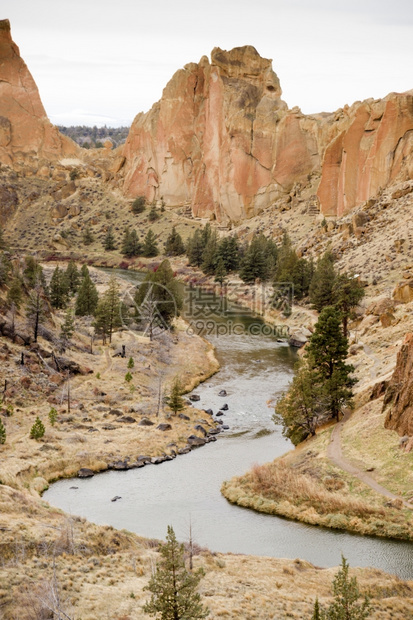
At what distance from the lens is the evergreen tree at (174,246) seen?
13175cm

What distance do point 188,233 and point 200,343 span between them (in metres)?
75.9

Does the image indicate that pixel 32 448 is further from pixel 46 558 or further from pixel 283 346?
pixel 283 346

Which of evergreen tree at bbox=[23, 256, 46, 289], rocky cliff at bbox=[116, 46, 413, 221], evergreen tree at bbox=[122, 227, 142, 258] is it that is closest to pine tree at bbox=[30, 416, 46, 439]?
evergreen tree at bbox=[23, 256, 46, 289]

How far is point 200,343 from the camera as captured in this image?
70062mm

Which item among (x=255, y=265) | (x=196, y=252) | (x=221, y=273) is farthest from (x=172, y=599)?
(x=196, y=252)

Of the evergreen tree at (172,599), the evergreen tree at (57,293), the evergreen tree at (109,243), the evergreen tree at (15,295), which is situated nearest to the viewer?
the evergreen tree at (172,599)

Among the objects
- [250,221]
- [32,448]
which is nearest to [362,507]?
[32,448]

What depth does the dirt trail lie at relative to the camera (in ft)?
105

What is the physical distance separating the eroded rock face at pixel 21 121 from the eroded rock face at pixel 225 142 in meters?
27.3

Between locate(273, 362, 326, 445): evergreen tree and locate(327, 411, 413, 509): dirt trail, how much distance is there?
1818 mm

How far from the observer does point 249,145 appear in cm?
14400

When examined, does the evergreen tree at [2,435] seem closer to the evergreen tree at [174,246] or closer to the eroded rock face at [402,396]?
the eroded rock face at [402,396]

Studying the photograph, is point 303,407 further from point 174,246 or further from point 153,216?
point 153,216

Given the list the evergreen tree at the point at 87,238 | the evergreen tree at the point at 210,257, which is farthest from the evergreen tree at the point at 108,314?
the evergreen tree at the point at 87,238
